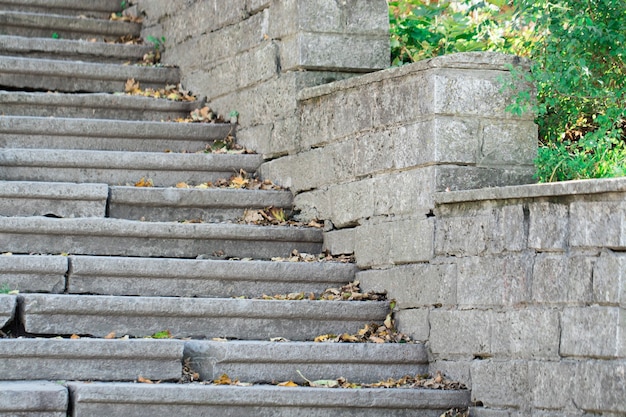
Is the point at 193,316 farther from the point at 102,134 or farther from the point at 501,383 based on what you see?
the point at 102,134

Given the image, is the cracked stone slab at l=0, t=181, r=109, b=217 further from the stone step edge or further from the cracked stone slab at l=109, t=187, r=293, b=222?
the stone step edge

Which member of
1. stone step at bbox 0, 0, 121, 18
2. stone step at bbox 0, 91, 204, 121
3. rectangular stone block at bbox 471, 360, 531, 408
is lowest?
rectangular stone block at bbox 471, 360, 531, 408

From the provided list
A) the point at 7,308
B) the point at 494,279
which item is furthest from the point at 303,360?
the point at 7,308

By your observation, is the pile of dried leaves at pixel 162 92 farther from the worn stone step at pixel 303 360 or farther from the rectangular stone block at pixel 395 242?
the worn stone step at pixel 303 360

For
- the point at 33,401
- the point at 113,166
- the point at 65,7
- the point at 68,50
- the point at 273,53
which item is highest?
the point at 65,7

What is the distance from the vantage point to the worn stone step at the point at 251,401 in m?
4.89

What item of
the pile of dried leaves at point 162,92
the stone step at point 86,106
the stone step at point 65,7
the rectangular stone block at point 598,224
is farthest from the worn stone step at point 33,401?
the stone step at point 65,7

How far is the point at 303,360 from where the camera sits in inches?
219

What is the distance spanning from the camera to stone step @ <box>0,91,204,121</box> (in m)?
7.68

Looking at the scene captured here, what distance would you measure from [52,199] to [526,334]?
2942 millimetres

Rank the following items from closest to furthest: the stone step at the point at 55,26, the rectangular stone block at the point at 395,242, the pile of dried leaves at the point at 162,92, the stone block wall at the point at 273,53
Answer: the rectangular stone block at the point at 395,242 → the stone block wall at the point at 273,53 → the pile of dried leaves at the point at 162,92 → the stone step at the point at 55,26

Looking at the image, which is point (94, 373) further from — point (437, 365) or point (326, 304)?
point (437, 365)

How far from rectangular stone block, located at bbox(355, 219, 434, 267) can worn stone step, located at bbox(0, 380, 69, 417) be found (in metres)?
2.03

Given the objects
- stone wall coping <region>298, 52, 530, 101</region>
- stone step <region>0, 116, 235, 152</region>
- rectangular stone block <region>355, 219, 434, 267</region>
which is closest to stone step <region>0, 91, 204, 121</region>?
stone step <region>0, 116, 235, 152</region>
